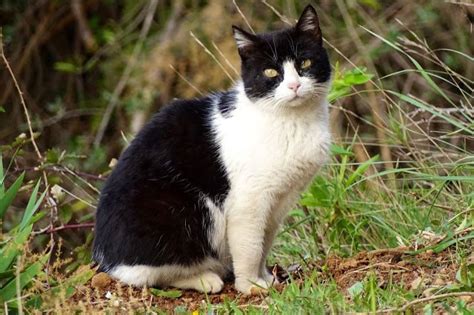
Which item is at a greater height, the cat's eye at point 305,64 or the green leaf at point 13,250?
the cat's eye at point 305,64

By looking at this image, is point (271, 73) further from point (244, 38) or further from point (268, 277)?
point (268, 277)

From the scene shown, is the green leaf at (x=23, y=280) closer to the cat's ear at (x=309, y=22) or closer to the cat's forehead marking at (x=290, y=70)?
the cat's forehead marking at (x=290, y=70)

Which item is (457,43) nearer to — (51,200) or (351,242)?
(351,242)

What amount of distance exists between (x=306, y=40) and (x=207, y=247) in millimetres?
976

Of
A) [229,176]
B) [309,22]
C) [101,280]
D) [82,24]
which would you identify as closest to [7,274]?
[101,280]

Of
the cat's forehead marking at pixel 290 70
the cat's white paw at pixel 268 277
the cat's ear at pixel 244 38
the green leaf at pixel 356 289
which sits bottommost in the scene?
the cat's white paw at pixel 268 277

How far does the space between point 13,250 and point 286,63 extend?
134 cm

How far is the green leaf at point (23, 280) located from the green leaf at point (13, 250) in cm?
7

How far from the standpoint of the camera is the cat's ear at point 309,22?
399cm

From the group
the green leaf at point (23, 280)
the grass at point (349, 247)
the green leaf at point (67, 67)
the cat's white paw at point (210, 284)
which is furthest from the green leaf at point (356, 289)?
the green leaf at point (67, 67)

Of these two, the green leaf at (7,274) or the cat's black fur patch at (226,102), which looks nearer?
the green leaf at (7,274)

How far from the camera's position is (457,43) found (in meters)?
7.43

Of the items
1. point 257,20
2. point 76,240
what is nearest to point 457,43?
point 257,20

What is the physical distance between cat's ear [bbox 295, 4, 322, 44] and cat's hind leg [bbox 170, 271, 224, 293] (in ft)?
3.65
